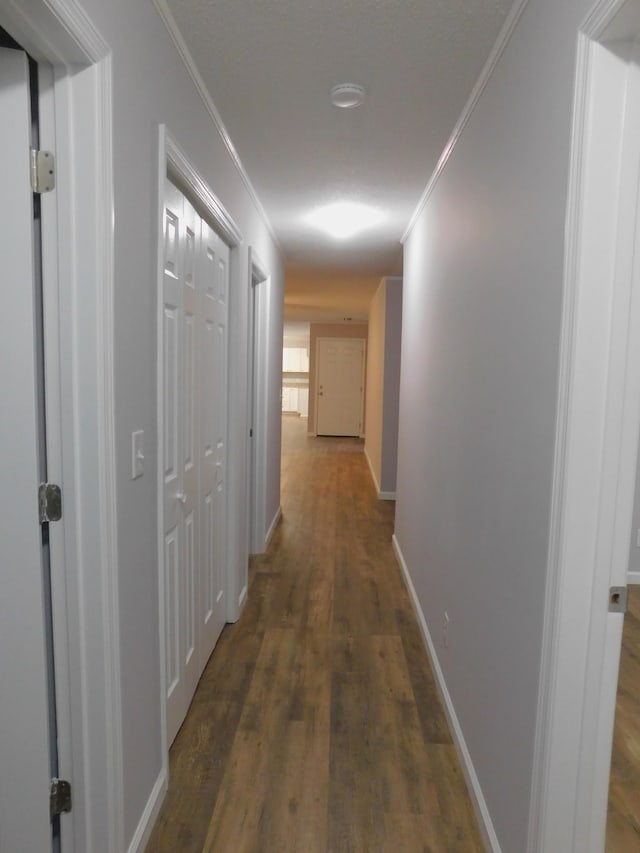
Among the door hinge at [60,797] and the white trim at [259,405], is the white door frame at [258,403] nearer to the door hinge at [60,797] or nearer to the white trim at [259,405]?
the white trim at [259,405]

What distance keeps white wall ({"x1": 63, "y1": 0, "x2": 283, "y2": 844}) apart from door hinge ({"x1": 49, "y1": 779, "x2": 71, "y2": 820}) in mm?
153

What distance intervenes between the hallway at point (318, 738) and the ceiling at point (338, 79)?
2.36m

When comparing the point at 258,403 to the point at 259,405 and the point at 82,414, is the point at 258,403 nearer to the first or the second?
the point at 259,405

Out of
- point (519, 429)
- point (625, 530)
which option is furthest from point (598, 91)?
point (625, 530)

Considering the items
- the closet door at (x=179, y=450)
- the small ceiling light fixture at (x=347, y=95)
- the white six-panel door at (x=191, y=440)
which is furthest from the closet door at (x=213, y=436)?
the small ceiling light fixture at (x=347, y=95)

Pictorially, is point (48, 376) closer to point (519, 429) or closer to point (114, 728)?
point (114, 728)

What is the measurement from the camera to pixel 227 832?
5.26 feet

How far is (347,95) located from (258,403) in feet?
7.09

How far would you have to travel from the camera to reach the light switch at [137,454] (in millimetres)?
1435

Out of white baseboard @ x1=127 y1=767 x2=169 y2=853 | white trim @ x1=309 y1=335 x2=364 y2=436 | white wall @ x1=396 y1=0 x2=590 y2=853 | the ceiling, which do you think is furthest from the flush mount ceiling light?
white trim @ x1=309 y1=335 x2=364 y2=436

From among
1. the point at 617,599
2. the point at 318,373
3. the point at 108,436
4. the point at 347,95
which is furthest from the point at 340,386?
the point at 617,599

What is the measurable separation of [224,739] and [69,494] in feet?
4.28

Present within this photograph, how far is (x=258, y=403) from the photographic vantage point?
12.5 ft

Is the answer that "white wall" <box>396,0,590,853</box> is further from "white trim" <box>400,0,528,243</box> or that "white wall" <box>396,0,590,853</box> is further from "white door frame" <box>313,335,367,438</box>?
"white door frame" <box>313,335,367,438</box>
